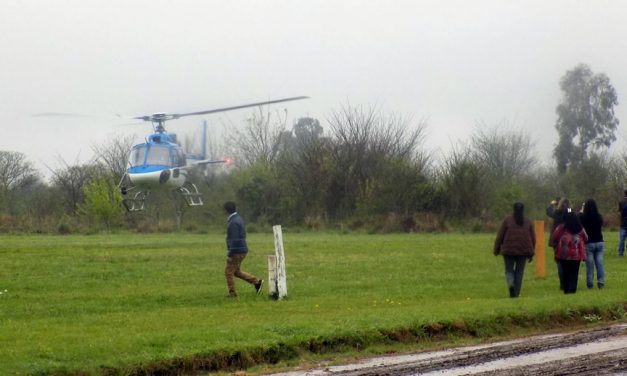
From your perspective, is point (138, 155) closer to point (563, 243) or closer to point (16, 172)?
point (563, 243)

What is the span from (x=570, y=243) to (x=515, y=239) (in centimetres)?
158

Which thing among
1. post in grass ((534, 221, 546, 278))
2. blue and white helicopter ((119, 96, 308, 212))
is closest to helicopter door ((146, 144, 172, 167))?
blue and white helicopter ((119, 96, 308, 212))

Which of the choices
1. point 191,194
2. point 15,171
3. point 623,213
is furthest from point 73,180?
point 623,213

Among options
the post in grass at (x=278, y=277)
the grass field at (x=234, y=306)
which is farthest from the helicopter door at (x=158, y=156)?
the post in grass at (x=278, y=277)

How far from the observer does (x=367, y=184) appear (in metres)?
65.4

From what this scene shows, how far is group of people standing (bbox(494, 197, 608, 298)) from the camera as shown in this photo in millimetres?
20344

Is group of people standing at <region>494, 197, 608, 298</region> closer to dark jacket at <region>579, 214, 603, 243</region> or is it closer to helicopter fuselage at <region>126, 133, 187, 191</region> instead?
dark jacket at <region>579, 214, 603, 243</region>

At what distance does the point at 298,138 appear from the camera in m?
79.4

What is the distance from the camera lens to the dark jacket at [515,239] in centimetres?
2027

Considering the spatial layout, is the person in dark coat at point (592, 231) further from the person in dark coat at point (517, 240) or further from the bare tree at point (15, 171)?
the bare tree at point (15, 171)

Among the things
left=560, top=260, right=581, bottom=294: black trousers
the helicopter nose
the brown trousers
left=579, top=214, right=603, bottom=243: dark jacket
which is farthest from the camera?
the helicopter nose

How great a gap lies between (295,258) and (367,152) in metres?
38.9

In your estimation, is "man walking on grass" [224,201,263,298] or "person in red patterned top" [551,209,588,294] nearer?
"man walking on grass" [224,201,263,298]

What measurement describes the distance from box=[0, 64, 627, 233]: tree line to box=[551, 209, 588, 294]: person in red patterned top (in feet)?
95.4
